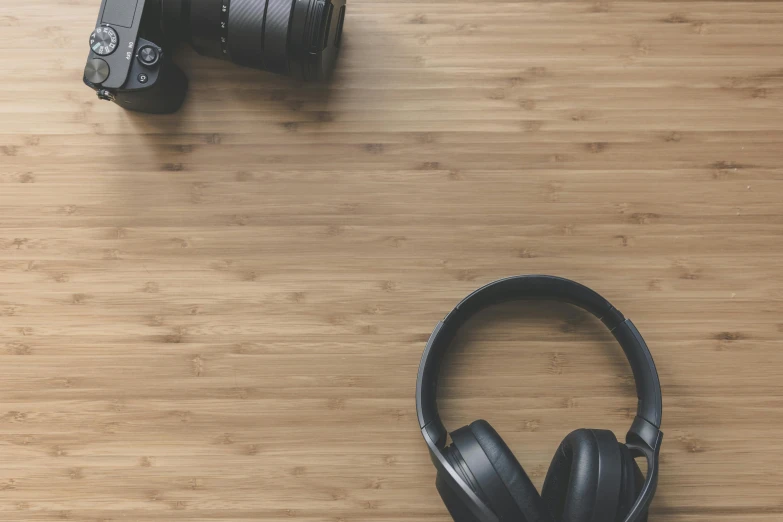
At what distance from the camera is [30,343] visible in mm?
1210

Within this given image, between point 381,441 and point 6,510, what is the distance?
769 mm

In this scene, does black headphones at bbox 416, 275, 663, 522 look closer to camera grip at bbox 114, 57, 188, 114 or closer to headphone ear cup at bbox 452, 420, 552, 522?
headphone ear cup at bbox 452, 420, 552, 522

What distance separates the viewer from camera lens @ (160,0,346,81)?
1.09 m

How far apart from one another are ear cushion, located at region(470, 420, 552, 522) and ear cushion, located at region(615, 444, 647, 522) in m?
0.12

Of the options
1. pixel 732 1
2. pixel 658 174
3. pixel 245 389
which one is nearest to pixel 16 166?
pixel 245 389

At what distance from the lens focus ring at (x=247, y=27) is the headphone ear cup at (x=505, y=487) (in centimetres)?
82

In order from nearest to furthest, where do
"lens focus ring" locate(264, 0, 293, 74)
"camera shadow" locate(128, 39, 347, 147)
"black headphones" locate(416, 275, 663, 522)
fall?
1. "black headphones" locate(416, 275, 663, 522)
2. "lens focus ring" locate(264, 0, 293, 74)
3. "camera shadow" locate(128, 39, 347, 147)

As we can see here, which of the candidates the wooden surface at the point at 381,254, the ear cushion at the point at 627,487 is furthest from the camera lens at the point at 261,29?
the ear cushion at the point at 627,487

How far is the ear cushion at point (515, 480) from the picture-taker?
3.12 ft

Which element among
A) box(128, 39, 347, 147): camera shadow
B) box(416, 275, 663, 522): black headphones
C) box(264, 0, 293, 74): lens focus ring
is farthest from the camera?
box(128, 39, 347, 147): camera shadow

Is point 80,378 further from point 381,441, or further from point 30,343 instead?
point 381,441

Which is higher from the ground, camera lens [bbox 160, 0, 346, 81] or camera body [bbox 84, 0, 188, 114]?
camera lens [bbox 160, 0, 346, 81]

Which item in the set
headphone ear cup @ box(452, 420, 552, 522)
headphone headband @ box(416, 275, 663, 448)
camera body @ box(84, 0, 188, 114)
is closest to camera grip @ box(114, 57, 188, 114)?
camera body @ box(84, 0, 188, 114)

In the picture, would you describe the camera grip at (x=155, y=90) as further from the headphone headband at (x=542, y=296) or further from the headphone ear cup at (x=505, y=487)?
the headphone ear cup at (x=505, y=487)
